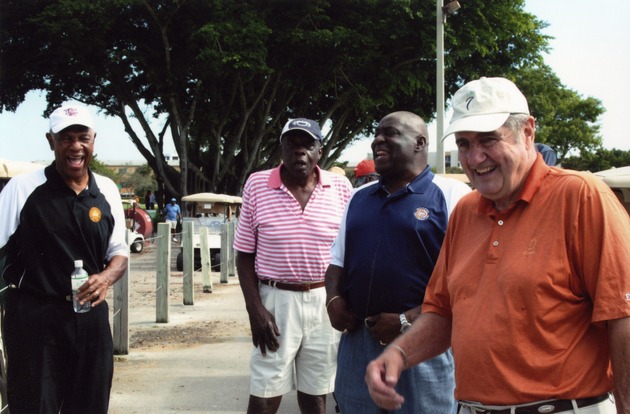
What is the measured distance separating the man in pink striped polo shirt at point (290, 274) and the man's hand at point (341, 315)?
80cm

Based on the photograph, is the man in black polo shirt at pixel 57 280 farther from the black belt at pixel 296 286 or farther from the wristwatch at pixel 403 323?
the wristwatch at pixel 403 323

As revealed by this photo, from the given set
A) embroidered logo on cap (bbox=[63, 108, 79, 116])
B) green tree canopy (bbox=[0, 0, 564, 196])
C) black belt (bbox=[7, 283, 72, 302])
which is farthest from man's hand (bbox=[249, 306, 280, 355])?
green tree canopy (bbox=[0, 0, 564, 196])

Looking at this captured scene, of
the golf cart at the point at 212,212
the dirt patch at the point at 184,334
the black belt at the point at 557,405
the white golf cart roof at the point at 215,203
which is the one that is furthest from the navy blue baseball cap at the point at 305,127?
the white golf cart roof at the point at 215,203

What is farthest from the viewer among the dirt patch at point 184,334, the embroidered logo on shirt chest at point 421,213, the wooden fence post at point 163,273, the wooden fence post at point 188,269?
the wooden fence post at point 188,269

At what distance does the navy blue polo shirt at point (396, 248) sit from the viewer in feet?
11.8

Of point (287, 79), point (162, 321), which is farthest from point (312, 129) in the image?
point (287, 79)

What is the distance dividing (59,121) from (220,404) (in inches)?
128

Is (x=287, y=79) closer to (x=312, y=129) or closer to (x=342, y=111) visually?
(x=342, y=111)

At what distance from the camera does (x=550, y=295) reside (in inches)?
92.0

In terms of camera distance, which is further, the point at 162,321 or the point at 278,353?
the point at 162,321

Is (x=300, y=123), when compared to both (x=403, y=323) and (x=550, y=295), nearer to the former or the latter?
(x=403, y=323)

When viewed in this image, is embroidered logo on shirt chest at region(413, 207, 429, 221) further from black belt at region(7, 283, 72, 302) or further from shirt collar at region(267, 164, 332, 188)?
black belt at region(7, 283, 72, 302)

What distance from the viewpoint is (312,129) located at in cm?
474

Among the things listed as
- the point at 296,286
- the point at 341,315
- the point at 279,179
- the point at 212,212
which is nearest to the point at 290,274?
the point at 296,286
